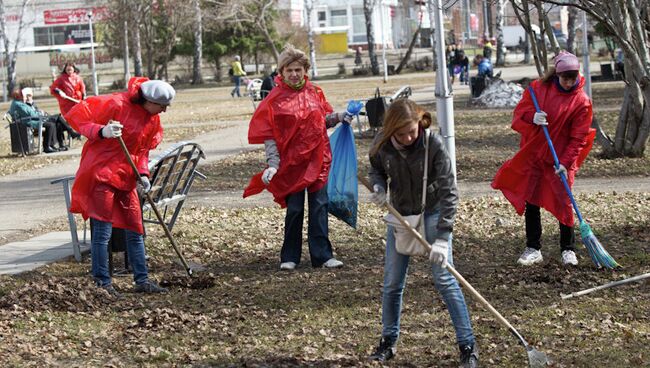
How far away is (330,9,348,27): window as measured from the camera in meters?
92.4

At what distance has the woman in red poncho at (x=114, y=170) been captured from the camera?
27.2 ft

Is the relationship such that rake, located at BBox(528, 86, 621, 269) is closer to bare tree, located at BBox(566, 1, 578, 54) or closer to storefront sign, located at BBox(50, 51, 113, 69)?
bare tree, located at BBox(566, 1, 578, 54)

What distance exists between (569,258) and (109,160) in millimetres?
3467

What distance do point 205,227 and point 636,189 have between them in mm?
5075

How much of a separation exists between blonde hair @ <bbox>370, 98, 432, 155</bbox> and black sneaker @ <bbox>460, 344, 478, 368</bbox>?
116cm

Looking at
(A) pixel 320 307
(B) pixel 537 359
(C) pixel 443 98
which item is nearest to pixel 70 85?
(C) pixel 443 98

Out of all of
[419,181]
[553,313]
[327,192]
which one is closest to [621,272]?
[553,313]

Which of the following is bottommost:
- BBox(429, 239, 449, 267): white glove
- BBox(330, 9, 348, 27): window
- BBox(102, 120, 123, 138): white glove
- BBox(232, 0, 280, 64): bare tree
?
BBox(429, 239, 449, 267): white glove

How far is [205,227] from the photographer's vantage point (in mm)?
11531

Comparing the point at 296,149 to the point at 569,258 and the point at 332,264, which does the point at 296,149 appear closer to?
the point at 332,264

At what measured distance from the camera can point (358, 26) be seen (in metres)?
93.1

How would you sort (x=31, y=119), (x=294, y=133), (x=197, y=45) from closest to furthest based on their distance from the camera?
(x=294, y=133)
(x=31, y=119)
(x=197, y=45)

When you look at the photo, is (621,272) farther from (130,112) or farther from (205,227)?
(205,227)

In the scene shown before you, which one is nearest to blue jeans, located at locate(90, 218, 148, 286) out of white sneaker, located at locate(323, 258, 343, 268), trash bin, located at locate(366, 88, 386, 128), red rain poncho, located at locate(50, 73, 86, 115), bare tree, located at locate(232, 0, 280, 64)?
white sneaker, located at locate(323, 258, 343, 268)
